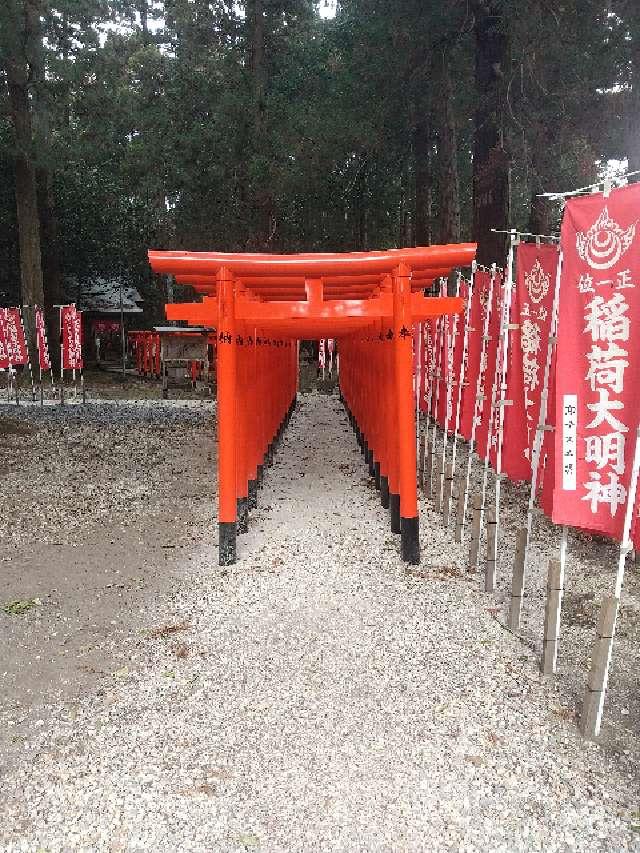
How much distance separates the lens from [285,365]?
13.7 metres

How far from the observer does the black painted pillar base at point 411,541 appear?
5.66m

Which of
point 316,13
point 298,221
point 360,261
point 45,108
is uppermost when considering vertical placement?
point 316,13

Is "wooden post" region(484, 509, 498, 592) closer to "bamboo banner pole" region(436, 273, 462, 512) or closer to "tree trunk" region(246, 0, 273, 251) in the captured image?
"bamboo banner pole" region(436, 273, 462, 512)

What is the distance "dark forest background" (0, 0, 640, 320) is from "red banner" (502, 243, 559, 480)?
16.1 ft

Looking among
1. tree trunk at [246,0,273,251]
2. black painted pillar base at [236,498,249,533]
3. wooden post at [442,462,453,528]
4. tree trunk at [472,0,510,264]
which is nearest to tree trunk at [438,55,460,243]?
tree trunk at [472,0,510,264]

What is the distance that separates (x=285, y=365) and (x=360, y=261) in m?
8.42

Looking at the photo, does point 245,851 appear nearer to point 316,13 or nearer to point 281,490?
point 281,490

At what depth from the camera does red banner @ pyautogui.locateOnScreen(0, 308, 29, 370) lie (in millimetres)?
15805

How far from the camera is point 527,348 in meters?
5.93

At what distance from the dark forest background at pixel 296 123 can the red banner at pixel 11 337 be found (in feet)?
11.1

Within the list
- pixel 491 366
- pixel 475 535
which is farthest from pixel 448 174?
pixel 475 535

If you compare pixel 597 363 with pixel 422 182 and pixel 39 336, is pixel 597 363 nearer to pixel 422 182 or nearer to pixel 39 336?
pixel 422 182

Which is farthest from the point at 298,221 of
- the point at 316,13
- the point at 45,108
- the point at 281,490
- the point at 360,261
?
the point at 360,261

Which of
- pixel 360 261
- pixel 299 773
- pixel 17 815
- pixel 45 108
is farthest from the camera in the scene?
pixel 45 108
